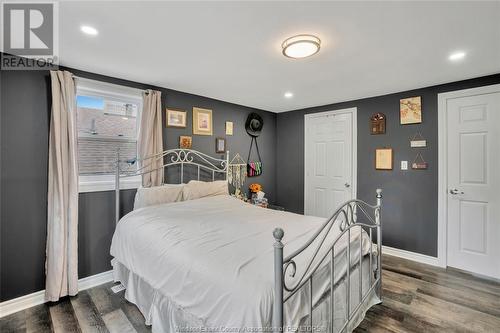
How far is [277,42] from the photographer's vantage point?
195 centimetres

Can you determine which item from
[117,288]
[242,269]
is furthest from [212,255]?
[117,288]

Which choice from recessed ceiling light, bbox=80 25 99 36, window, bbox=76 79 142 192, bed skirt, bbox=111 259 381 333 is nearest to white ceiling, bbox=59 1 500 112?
recessed ceiling light, bbox=80 25 99 36

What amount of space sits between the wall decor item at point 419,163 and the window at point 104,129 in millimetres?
3680

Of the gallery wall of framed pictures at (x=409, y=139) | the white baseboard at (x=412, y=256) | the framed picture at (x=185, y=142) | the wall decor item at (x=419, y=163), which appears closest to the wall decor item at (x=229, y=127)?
the framed picture at (x=185, y=142)

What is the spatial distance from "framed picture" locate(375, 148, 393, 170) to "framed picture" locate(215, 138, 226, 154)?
7.85 ft

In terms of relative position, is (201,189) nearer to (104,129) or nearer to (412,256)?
(104,129)

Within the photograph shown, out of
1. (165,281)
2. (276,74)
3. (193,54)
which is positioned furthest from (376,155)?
(165,281)

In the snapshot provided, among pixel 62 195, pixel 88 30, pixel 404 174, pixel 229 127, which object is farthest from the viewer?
pixel 229 127

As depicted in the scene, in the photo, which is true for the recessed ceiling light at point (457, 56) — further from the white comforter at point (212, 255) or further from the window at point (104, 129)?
the window at point (104, 129)

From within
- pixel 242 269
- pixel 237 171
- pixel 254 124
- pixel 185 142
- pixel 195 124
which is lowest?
pixel 242 269

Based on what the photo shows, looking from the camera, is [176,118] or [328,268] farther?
[176,118]

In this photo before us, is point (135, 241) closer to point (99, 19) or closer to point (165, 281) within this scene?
point (165, 281)

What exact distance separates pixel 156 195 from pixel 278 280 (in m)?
2.01

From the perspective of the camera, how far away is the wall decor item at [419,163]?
3.19 meters
